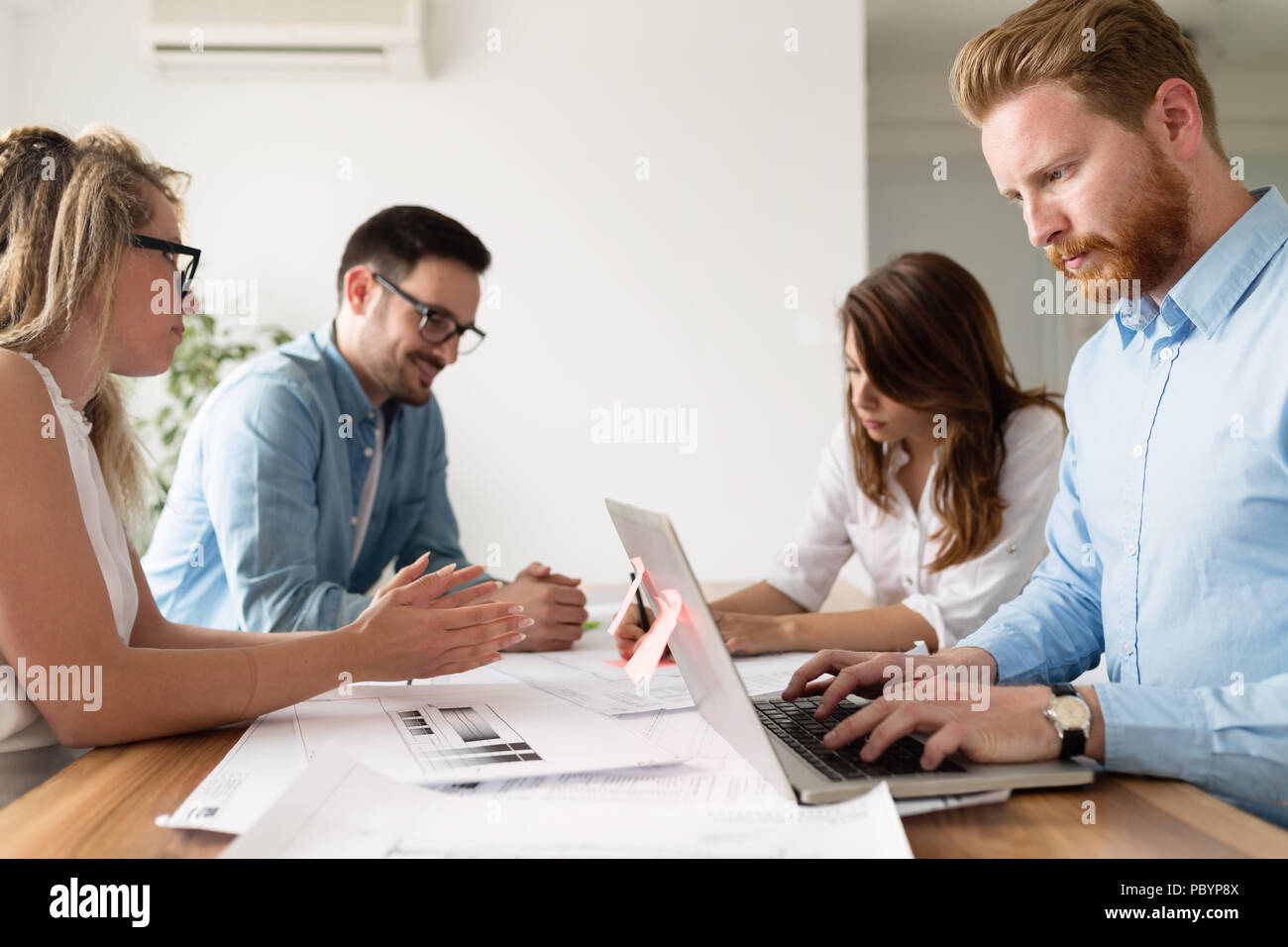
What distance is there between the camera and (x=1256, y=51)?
4.74m

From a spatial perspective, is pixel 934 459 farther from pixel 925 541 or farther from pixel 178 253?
pixel 178 253

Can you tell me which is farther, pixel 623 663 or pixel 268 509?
pixel 268 509

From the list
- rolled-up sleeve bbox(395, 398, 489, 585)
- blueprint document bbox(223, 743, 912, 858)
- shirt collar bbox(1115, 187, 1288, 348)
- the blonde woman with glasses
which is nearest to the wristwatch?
blueprint document bbox(223, 743, 912, 858)

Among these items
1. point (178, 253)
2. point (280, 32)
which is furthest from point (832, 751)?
point (280, 32)

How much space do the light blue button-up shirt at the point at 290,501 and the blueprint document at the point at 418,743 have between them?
0.54 metres

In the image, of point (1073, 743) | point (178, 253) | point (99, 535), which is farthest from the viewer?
point (178, 253)

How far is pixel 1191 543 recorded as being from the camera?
1.02m

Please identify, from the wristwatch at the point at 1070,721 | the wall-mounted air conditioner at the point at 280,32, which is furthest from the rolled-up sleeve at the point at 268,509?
the wall-mounted air conditioner at the point at 280,32

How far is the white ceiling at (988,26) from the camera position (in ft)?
13.6

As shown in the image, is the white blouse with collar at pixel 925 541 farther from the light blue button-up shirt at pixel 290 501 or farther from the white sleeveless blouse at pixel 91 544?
the white sleeveless blouse at pixel 91 544

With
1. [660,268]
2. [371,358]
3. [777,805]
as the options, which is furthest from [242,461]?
[660,268]

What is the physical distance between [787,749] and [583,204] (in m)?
3.43
